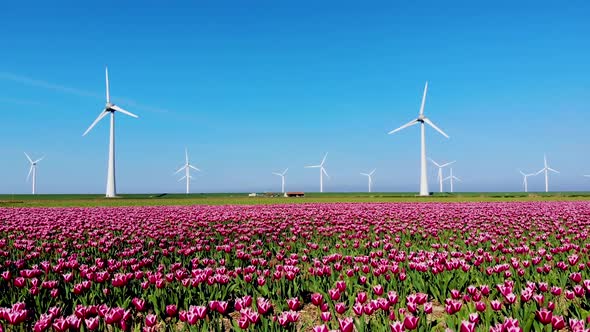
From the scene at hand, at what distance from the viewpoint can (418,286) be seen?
7.80 metres

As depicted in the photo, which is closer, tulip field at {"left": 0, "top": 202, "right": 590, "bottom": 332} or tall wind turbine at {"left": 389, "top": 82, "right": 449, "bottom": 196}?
tulip field at {"left": 0, "top": 202, "right": 590, "bottom": 332}

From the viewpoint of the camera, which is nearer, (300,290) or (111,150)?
(300,290)

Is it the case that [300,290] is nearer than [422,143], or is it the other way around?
[300,290]

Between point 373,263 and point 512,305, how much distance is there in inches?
123

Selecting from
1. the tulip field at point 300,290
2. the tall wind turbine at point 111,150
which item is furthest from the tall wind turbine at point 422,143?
the tulip field at point 300,290

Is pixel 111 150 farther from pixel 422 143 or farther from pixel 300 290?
pixel 300 290

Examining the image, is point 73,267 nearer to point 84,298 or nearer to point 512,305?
point 84,298

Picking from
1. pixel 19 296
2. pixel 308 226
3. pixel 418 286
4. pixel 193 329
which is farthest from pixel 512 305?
pixel 308 226

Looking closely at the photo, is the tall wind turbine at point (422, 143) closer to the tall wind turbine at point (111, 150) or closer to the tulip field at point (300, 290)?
the tall wind turbine at point (111, 150)

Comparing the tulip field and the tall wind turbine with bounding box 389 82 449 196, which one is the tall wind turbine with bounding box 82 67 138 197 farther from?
the tulip field

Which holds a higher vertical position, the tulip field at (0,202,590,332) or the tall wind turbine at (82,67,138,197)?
the tall wind turbine at (82,67,138,197)

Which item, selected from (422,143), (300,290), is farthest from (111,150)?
(300,290)

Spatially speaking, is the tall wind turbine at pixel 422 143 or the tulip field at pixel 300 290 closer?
the tulip field at pixel 300 290

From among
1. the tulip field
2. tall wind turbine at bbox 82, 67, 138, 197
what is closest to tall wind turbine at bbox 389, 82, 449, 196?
tall wind turbine at bbox 82, 67, 138, 197
